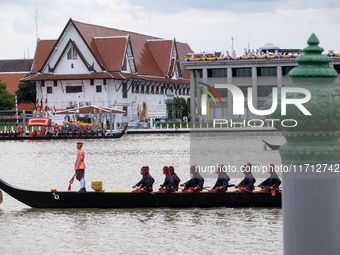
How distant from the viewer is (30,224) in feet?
63.1

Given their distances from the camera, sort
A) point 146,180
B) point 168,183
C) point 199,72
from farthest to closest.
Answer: point 199,72, point 168,183, point 146,180

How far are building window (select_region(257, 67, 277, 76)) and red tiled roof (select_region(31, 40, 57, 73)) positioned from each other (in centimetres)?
2854

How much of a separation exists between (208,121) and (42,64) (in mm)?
24536

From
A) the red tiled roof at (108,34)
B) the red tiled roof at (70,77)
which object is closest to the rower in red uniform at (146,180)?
the red tiled roof at (70,77)

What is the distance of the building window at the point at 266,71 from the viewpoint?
79.4 meters

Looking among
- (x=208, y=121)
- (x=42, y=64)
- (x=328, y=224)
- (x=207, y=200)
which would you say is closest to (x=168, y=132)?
(x=208, y=121)

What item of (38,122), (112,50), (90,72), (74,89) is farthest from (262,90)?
(38,122)

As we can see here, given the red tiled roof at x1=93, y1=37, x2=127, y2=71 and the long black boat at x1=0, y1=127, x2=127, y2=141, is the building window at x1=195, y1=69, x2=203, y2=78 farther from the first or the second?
the long black boat at x1=0, y1=127, x2=127, y2=141

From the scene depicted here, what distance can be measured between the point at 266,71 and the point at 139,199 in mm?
60976

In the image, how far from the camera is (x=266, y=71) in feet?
262

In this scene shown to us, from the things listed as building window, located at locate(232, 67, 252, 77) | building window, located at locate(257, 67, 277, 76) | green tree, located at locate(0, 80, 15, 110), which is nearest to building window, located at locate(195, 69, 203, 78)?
building window, located at locate(232, 67, 252, 77)

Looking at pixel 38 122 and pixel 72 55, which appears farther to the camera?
pixel 72 55

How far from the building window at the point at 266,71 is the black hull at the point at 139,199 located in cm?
6032

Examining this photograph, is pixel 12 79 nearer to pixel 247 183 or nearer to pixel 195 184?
pixel 195 184
